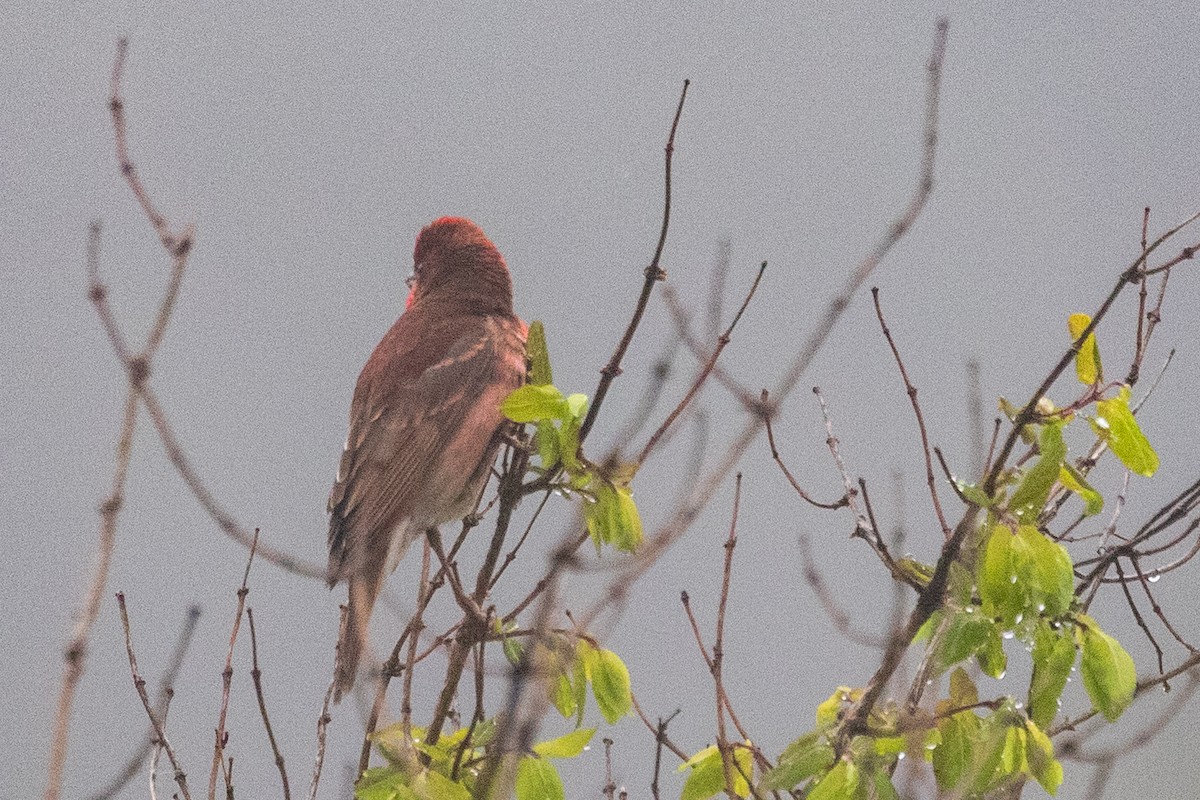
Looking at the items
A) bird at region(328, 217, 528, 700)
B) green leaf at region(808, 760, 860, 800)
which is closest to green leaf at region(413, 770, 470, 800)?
green leaf at region(808, 760, 860, 800)

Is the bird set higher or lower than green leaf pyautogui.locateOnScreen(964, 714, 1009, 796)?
higher

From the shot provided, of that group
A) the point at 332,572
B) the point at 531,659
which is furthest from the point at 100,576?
the point at 332,572

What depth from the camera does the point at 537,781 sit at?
1.42 m

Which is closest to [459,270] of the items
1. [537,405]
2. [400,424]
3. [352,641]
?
[400,424]

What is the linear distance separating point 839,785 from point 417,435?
44.5 inches

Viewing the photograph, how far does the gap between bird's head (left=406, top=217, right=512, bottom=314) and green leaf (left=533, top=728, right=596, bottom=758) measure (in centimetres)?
120

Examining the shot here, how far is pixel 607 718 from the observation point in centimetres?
149

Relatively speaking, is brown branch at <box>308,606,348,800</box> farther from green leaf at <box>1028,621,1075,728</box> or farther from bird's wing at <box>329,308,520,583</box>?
green leaf at <box>1028,621,1075,728</box>

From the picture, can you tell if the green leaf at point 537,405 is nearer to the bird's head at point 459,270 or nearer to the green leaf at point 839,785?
the green leaf at point 839,785

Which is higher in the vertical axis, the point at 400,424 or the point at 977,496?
the point at 400,424

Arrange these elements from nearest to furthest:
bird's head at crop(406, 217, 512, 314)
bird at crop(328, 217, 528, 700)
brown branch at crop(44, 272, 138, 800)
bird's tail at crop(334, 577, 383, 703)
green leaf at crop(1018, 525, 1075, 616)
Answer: brown branch at crop(44, 272, 138, 800), green leaf at crop(1018, 525, 1075, 616), bird's tail at crop(334, 577, 383, 703), bird at crop(328, 217, 528, 700), bird's head at crop(406, 217, 512, 314)

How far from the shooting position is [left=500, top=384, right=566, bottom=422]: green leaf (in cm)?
141

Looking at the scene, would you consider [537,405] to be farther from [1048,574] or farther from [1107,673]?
[1107,673]

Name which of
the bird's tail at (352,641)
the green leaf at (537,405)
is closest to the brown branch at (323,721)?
the bird's tail at (352,641)
